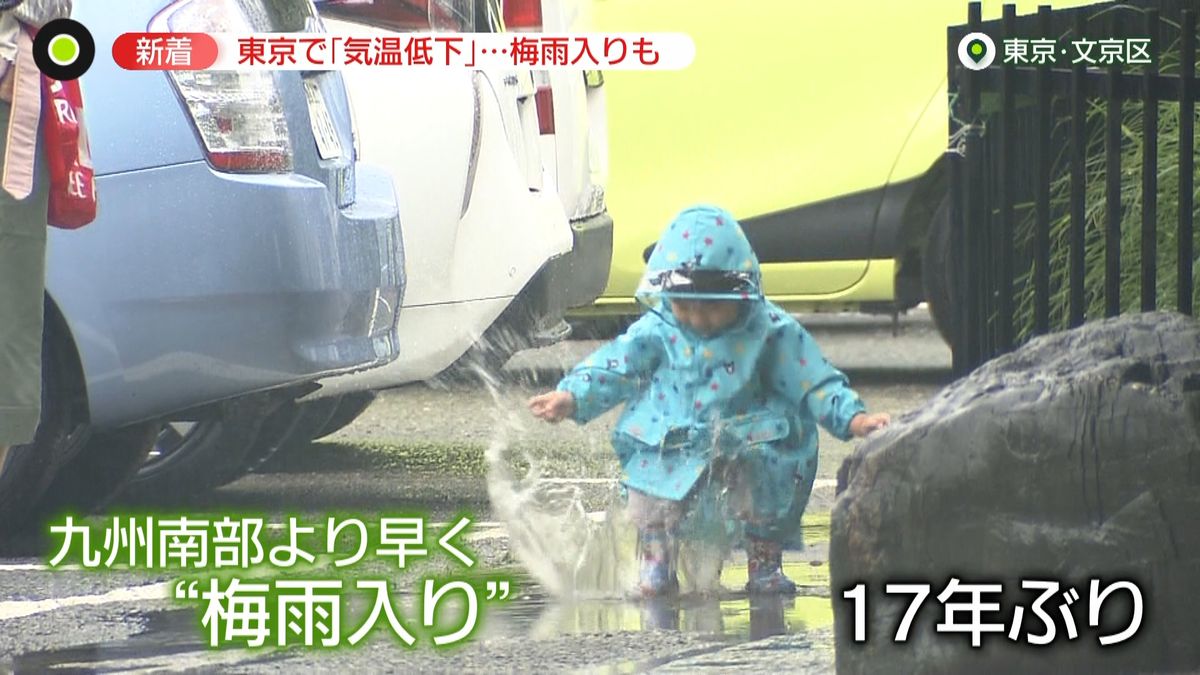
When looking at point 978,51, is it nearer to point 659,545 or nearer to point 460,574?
point 659,545

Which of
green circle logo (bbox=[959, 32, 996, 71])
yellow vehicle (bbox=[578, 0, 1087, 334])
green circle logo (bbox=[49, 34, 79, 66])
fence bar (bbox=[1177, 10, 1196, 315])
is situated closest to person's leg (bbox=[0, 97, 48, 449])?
green circle logo (bbox=[49, 34, 79, 66])

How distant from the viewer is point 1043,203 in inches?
193

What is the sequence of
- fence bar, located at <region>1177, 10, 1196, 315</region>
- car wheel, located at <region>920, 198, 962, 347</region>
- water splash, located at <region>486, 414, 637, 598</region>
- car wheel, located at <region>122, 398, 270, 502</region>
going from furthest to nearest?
1. car wheel, located at <region>920, 198, 962, 347</region>
2. car wheel, located at <region>122, 398, 270, 502</region>
3. water splash, located at <region>486, 414, 637, 598</region>
4. fence bar, located at <region>1177, 10, 1196, 315</region>

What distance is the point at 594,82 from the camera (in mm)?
5867

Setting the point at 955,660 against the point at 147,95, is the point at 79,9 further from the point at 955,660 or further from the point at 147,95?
the point at 955,660

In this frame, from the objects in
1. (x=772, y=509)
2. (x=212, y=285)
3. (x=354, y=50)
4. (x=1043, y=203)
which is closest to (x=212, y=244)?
(x=212, y=285)

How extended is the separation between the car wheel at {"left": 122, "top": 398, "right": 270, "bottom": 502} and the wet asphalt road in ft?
0.21

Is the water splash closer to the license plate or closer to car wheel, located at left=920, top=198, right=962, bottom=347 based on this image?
the license plate

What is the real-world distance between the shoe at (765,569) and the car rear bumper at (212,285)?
3.36 ft

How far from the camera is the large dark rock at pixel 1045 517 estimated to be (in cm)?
402

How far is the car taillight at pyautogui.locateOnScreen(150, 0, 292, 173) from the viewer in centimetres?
520

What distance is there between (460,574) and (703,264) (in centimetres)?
83

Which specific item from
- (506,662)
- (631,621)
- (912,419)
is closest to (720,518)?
(631,621)

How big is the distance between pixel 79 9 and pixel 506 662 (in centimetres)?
164
